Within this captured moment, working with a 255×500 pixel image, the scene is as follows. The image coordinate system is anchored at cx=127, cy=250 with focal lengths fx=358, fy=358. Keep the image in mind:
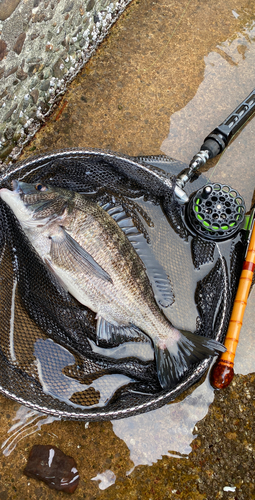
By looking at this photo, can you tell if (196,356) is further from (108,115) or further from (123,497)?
(108,115)

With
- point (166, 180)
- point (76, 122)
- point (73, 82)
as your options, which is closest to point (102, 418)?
point (166, 180)

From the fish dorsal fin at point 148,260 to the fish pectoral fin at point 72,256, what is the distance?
1.38 ft

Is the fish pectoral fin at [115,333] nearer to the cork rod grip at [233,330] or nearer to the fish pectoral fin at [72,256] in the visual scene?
the fish pectoral fin at [72,256]

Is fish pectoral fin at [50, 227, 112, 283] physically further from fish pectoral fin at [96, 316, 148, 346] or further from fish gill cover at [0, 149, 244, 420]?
fish pectoral fin at [96, 316, 148, 346]

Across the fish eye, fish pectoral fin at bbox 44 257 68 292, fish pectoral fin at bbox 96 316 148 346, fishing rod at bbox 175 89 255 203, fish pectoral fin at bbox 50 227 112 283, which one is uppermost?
fishing rod at bbox 175 89 255 203

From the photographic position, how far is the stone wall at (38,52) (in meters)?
2.69

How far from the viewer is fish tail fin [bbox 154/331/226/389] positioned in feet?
8.99

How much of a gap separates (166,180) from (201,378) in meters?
1.69

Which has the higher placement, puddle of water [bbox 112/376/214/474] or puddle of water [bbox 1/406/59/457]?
puddle of water [bbox 112/376/214/474]

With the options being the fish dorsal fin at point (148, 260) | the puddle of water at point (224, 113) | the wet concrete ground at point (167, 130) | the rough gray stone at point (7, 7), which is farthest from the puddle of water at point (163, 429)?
the rough gray stone at point (7, 7)

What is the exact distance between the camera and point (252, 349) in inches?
124

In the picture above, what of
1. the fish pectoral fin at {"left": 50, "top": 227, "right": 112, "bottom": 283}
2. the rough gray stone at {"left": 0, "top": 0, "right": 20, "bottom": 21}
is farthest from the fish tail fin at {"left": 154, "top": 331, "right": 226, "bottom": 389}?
the rough gray stone at {"left": 0, "top": 0, "right": 20, "bottom": 21}

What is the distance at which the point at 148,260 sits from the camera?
304 centimetres

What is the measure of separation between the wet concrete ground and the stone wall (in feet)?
0.44
